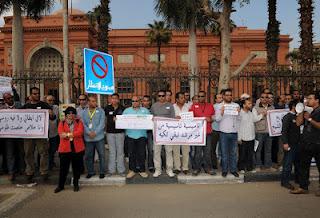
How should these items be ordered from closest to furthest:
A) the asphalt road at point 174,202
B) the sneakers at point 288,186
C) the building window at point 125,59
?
the asphalt road at point 174,202
the sneakers at point 288,186
the building window at point 125,59

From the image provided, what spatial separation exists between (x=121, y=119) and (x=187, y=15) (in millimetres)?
13026

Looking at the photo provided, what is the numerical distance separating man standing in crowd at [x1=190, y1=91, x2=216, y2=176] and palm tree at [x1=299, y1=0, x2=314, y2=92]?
7320 millimetres

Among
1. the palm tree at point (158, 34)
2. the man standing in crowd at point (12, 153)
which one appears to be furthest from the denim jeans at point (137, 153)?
the palm tree at point (158, 34)

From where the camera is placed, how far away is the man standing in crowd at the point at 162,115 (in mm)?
8906

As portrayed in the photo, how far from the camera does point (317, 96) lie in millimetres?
7801

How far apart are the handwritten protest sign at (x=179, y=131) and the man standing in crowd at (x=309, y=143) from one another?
215 cm

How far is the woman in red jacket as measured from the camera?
8.04 metres

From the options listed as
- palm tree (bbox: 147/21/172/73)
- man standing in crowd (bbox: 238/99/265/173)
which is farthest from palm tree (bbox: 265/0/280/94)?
palm tree (bbox: 147/21/172/73)

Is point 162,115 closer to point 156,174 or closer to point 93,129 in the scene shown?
point 156,174

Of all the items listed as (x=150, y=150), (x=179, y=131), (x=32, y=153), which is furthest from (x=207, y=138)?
(x=32, y=153)

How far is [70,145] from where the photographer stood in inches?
318

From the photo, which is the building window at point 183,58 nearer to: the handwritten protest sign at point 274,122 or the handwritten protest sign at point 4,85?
the handwritten protest sign at point 4,85

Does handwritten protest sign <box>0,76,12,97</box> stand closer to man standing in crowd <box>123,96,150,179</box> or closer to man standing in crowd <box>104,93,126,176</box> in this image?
man standing in crowd <box>104,93,126,176</box>

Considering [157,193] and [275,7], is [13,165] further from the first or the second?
[275,7]
